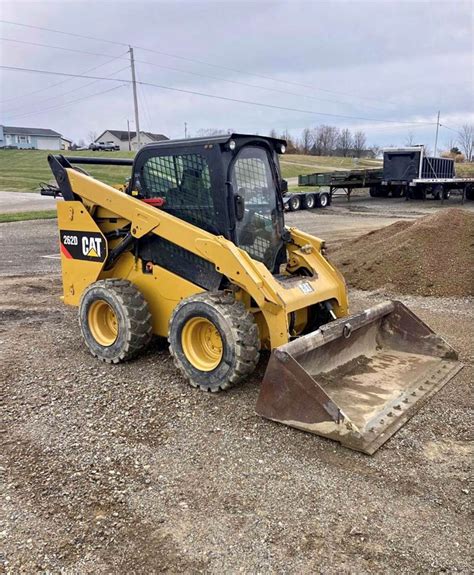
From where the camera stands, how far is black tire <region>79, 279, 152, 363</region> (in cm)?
503

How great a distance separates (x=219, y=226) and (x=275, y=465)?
2175mm

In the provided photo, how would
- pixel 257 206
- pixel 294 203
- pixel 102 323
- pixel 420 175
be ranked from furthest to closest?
pixel 420 175
pixel 294 203
pixel 102 323
pixel 257 206

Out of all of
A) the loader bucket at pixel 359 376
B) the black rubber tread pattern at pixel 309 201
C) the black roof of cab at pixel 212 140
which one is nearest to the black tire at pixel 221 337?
the loader bucket at pixel 359 376

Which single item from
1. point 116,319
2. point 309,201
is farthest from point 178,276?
point 309,201

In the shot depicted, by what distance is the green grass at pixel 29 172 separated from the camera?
35.9m

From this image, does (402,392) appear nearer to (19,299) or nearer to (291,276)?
(291,276)

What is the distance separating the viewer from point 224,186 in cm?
469

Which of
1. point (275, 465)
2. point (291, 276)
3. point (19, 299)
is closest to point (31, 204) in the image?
point (19, 299)

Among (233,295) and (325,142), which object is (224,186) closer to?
(233,295)

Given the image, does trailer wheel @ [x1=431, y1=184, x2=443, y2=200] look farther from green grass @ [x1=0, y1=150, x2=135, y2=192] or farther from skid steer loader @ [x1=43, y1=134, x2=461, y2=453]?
skid steer loader @ [x1=43, y1=134, x2=461, y2=453]

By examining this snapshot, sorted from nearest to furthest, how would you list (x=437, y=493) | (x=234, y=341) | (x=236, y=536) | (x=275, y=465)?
1. (x=236, y=536)
2. (x=437, y=493)
3. (x=275, y=465)
4. (x=234, y=341)

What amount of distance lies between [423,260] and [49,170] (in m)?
45.3

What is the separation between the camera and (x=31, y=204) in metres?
26.0

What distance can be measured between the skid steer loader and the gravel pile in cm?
319
